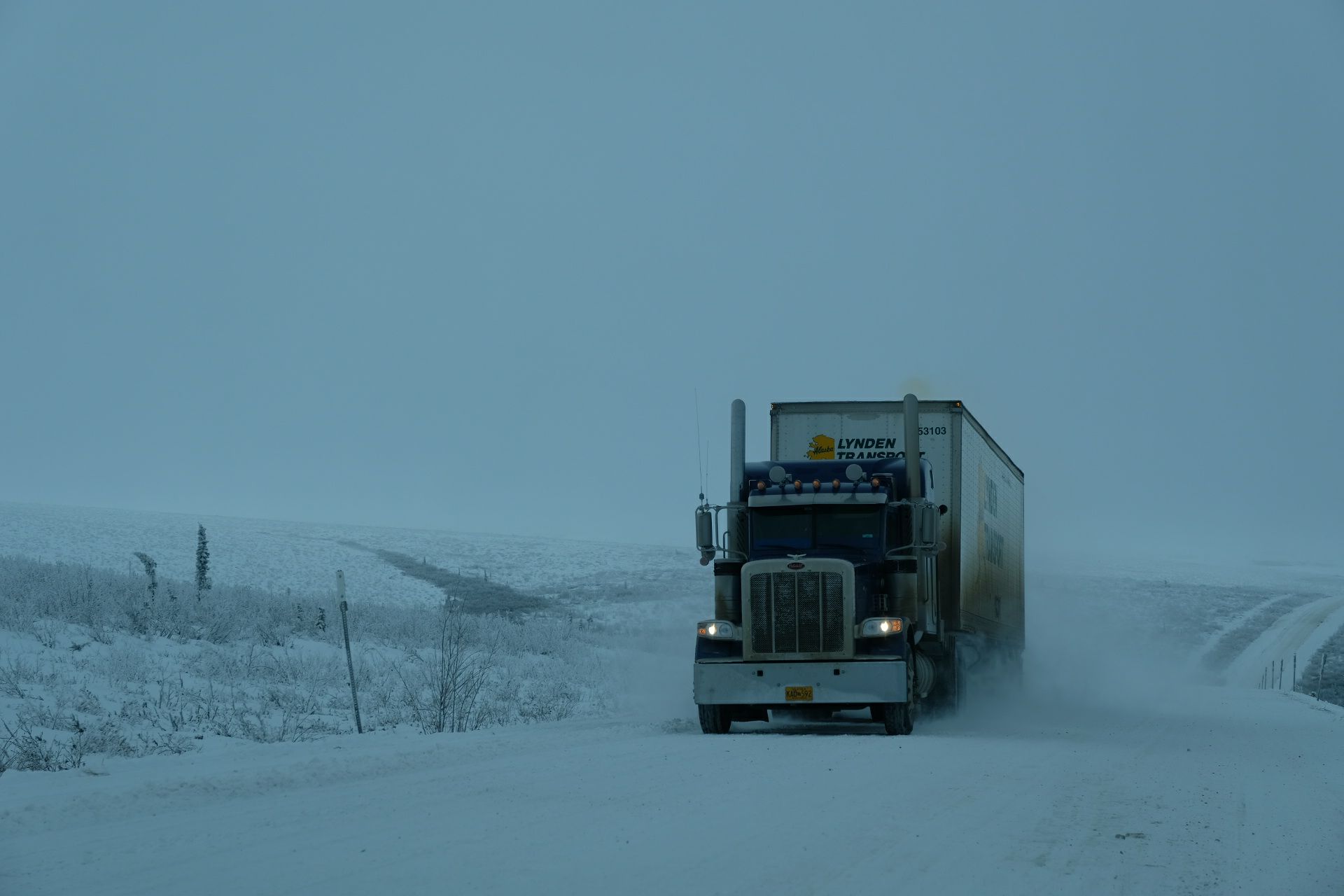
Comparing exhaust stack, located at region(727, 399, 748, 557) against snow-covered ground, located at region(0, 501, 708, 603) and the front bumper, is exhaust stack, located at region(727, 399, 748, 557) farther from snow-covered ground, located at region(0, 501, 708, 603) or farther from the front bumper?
snow-covered ground, located at region(0, 501, 708, 603)

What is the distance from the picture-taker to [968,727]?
17.9 metres

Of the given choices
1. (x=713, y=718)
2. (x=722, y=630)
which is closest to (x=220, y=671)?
(x=713, y=718)

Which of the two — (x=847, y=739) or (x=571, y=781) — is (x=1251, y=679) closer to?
(x=847, y=739)

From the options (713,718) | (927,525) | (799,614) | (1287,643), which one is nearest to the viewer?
(799,614)

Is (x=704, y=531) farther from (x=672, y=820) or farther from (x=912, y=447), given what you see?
(x=672, y=820)

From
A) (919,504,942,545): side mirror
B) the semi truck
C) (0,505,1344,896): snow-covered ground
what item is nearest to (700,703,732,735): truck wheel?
the semi truck

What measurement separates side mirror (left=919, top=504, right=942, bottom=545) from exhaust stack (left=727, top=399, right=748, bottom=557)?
2.24 meters

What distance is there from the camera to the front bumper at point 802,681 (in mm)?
15242

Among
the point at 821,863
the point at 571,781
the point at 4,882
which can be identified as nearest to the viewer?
the point at 4,882

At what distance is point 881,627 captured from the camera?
15500 millimetres

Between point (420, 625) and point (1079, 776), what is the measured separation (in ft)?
71.1

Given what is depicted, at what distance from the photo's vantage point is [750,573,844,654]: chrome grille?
1554 cm

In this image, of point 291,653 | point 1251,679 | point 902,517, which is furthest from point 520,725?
point 1251,679

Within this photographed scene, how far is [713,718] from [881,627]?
91.3 inches
